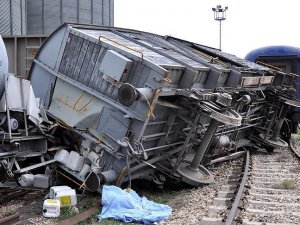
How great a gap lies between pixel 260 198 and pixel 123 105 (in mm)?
3148

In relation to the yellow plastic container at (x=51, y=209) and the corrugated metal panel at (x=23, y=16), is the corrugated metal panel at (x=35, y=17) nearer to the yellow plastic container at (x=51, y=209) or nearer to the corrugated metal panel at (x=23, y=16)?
the corrugated metal panel at (x=23, y=16)

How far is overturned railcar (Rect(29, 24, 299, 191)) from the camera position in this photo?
7.87 metres

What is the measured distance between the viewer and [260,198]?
8312mm

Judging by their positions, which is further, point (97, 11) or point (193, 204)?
point (97, 11)

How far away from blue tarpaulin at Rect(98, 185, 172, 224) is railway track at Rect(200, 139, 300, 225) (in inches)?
29.7

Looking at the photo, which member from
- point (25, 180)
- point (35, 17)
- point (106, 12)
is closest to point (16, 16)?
point (35, 17)

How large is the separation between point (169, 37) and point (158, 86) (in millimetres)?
5659

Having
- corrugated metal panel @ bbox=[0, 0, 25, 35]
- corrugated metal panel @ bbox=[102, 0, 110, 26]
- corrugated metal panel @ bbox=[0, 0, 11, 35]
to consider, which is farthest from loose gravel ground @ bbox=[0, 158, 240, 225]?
corrugated metal panel @ bbox=[102, 0, 110, 26]

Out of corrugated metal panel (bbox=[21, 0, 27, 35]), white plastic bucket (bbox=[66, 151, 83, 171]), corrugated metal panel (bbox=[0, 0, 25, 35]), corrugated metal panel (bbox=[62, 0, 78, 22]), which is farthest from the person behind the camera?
corrugated metal panel (bbox=[62, 0, 78, 22])

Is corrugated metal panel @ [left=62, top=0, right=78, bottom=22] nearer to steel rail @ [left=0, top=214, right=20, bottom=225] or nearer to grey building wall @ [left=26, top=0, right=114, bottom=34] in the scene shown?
grey building wall @ [left=26, top=0, right=114, bottom=34]

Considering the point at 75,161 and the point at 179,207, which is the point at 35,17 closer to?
the point at 75,161

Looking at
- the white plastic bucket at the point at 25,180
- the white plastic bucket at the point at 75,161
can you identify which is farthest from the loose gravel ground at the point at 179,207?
the white plastic bucket at the point at 75,161

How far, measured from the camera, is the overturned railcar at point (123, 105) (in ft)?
25.8

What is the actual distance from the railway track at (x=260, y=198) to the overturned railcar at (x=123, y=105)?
1.00 m
